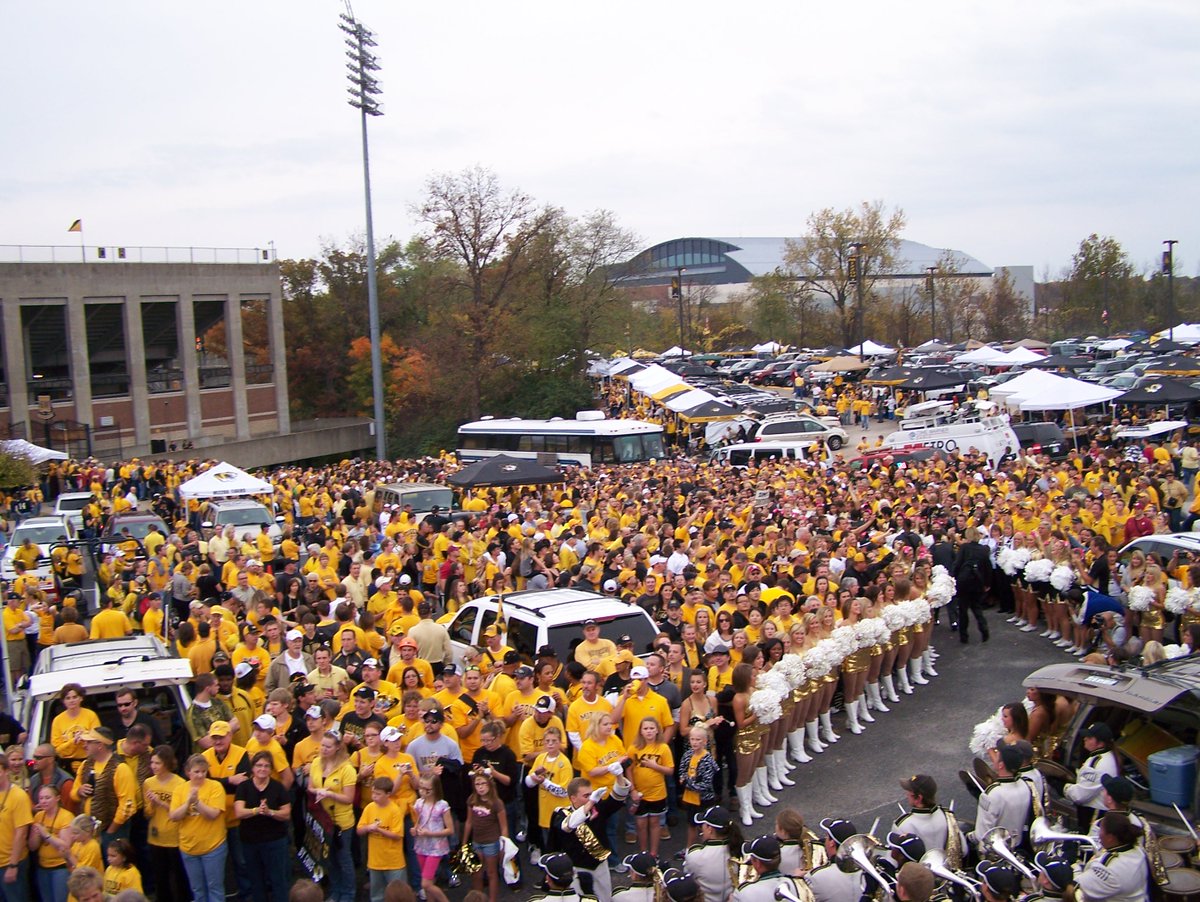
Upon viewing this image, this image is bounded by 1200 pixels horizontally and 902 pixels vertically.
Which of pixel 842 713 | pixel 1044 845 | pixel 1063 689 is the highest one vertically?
pixel 1063 689

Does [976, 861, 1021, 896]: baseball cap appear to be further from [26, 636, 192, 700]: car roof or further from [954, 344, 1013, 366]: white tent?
[954, 344, 1013, 366]: white tent

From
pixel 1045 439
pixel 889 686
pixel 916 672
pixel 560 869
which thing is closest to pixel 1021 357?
pixel 1045 439

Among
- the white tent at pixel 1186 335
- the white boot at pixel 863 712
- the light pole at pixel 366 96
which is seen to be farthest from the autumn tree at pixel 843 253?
the white boot at pixel 863 712

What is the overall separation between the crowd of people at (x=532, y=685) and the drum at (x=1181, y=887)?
0.45 meters

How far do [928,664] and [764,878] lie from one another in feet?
25.2

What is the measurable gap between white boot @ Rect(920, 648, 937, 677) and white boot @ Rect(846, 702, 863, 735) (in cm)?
199

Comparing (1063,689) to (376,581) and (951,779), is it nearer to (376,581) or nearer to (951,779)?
(951,779)

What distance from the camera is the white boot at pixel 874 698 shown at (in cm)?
1159

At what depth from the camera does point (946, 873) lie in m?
6.07

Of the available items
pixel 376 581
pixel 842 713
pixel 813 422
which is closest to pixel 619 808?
pixel 842 713

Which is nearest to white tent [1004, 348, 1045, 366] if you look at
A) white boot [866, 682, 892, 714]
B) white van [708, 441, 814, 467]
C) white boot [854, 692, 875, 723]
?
white van [708, 441, 814, 467]

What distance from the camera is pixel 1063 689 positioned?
7406 mm

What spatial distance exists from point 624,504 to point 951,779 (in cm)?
1163

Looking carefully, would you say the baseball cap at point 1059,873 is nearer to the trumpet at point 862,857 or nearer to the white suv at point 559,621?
the trumpet at point 862,857
